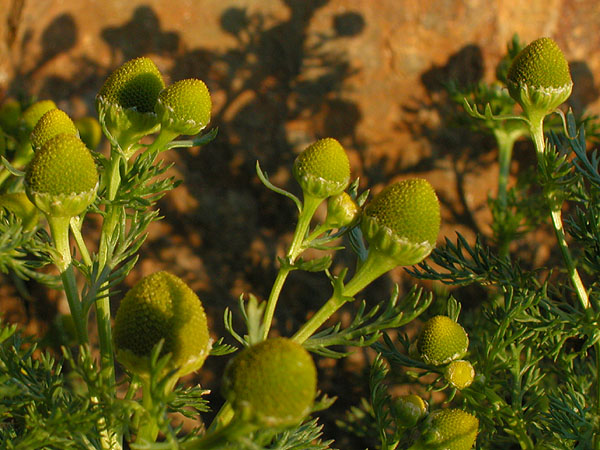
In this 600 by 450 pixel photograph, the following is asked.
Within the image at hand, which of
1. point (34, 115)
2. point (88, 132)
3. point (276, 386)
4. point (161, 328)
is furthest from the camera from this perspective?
point (88, 132)

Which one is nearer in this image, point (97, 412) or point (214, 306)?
point (97, 412)

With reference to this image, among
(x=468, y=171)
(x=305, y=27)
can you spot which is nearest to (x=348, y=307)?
(x=468, y=171)

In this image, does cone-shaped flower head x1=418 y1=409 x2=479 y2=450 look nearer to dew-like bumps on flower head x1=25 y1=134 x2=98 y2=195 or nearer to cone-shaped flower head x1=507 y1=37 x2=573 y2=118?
cone-shaped flower head x1=507 y1=37 x2=573 y2=118

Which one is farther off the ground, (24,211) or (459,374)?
(24,211)

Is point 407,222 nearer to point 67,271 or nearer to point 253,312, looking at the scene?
point 253,312

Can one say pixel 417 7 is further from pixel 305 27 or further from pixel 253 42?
pixel 253 42

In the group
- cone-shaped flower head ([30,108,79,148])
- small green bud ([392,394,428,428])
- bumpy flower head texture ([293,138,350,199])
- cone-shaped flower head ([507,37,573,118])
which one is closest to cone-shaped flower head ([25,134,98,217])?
cone-shaped flower head ([30,108,79,148])

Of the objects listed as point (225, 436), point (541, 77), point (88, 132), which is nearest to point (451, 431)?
point (225, 436)
